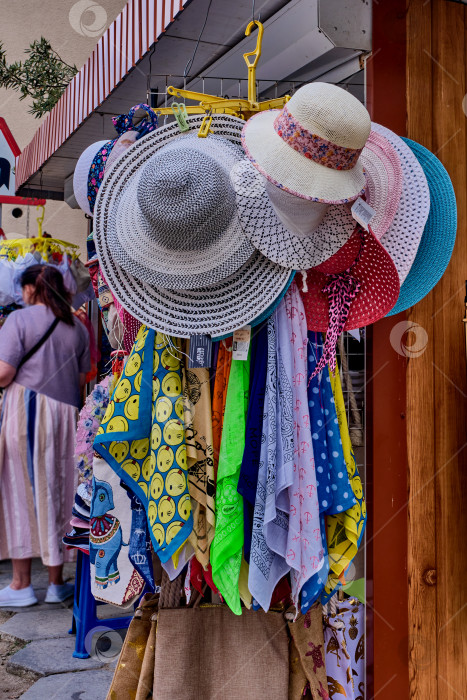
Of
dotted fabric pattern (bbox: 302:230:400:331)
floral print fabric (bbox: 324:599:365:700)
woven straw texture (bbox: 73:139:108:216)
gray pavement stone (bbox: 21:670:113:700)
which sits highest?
woven straw texture (bbox: 73:139:108:216)

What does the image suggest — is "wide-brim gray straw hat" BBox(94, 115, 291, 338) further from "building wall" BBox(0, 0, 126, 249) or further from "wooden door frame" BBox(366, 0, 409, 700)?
"building wall" BBox(0, 0, 126, 249)

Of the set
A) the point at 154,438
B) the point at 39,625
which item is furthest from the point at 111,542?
the point at 39,625

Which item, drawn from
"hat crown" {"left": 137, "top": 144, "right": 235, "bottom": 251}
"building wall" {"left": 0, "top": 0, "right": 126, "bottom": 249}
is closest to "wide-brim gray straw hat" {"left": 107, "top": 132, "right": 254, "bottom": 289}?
"hat crown" {"left": 137, "top": 144, "right": 235, "bottom": 251}

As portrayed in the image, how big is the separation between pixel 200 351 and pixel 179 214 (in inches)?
14.3

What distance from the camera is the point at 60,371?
4035mm

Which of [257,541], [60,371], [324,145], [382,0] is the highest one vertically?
[382,0]

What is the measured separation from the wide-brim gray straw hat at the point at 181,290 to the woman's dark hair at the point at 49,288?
220 cm

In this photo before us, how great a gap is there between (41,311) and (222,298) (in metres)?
2.41

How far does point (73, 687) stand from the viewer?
3.02 meters

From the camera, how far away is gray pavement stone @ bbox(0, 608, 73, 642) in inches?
140

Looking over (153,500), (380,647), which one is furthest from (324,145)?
(380,647)

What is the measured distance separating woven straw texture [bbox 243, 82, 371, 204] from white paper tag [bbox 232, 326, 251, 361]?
1.29 ft

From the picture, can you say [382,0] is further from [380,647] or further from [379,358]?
[380,647]

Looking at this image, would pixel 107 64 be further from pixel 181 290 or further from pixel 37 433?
pixel 37 433
